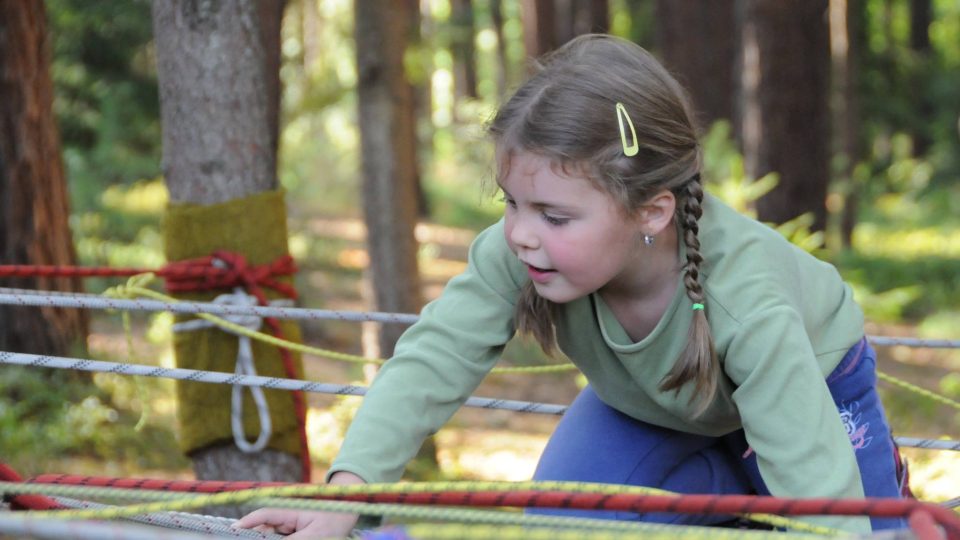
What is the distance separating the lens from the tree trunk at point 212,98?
125 inches

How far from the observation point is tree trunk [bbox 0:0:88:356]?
17.9ft

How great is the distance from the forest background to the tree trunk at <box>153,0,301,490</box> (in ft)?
2.22

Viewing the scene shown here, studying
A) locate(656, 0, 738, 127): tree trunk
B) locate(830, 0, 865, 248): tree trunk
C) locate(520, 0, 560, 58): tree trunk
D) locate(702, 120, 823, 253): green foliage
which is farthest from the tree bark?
locate(520, 0, 560, 58): tree trunk

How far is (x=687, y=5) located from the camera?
37.1 ft

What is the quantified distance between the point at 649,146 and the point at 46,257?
4225mm

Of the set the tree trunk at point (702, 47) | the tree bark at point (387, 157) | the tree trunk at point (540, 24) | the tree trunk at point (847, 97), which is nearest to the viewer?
the tree bark at point (387, 157)

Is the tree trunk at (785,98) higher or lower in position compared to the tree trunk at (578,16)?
lower

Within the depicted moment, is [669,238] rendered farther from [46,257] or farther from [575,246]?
[46,257]

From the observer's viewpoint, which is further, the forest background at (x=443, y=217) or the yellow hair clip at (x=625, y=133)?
the forest background at (x=443, y=217)

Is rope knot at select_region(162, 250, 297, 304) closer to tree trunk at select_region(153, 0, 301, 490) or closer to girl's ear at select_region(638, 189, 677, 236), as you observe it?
tree trunk at select_region(153, 0, 301, 490)

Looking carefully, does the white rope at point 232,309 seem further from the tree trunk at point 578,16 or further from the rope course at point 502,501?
the tree trunk at point 578,16

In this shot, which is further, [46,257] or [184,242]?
[46,257]

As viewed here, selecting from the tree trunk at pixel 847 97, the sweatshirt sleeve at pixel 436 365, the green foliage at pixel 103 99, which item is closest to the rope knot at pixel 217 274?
the sweatshirt sleeve at pixel 436 365

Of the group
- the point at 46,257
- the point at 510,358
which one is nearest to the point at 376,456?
the point at 46,257
